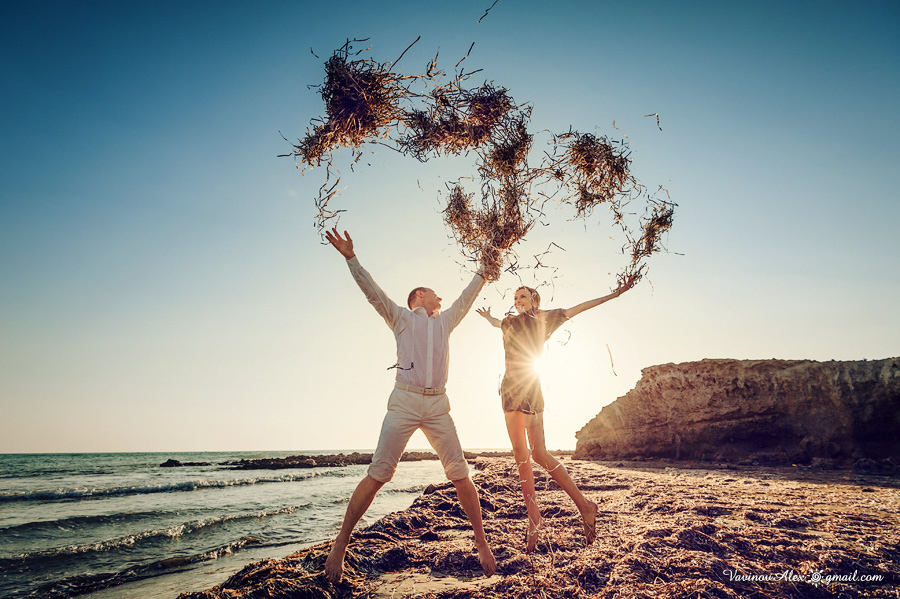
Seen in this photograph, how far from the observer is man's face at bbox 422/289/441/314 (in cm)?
372

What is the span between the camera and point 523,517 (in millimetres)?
4902

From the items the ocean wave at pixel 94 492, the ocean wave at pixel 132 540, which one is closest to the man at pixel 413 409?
the ocean wave at pixel 132 540

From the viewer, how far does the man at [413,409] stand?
10.0 feet

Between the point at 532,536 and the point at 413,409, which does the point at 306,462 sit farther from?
the point at 413,409

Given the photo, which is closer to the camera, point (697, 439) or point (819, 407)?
point (819, 407)

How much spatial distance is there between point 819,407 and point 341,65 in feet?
59.6

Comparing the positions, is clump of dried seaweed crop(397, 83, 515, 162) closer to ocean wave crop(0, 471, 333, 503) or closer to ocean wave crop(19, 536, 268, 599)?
ocean wave crop(19, 536, 268, 599)

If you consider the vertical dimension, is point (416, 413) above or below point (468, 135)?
below

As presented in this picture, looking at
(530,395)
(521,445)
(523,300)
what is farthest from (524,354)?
(521,445)

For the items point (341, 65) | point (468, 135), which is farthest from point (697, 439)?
point (341, 65)

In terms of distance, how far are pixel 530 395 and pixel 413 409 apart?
1.24 meters

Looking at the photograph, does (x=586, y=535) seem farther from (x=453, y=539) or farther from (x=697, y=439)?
(x=697, y=439)

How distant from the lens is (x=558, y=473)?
3.71m

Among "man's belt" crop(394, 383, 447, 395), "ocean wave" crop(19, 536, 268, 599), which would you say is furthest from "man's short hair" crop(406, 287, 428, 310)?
"ocean wave" crop(19, 536, 268, 599)
